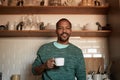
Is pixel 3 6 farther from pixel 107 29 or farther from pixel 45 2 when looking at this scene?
pixel 107 29

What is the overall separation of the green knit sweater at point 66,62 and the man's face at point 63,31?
80 millimetres

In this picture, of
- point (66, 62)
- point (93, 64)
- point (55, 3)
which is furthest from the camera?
point (93, 64)

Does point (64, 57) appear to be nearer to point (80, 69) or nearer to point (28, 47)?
point (80, 69)

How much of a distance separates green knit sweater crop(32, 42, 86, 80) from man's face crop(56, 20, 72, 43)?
0.08 metres

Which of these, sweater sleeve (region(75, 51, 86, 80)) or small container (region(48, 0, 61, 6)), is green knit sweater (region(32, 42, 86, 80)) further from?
small container (region(48, 0, 61, 6))

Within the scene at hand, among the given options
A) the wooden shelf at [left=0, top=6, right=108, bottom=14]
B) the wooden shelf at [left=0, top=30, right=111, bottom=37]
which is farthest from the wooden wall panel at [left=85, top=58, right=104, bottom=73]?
the wooden shelf at [left=0, top=6, right=108, bottom=14]

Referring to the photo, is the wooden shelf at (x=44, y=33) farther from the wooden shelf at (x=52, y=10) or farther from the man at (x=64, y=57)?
the man at (x=64, y=57)

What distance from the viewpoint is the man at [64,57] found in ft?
5.89

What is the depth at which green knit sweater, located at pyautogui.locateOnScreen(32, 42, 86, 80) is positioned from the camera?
180 cm

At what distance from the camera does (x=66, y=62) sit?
1.83m

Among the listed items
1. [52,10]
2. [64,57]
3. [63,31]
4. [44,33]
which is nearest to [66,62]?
[64,57]

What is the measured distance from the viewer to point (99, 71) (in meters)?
2.51

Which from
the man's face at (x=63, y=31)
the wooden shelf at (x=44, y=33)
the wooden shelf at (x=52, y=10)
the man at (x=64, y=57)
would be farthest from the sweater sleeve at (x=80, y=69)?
the wooden shelf at (x=52, y=10)

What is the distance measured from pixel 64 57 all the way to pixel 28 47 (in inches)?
34.9
